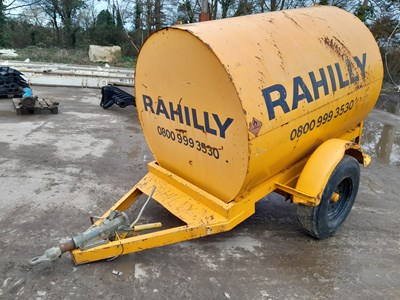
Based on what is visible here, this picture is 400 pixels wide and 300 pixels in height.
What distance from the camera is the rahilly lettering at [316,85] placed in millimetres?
3041

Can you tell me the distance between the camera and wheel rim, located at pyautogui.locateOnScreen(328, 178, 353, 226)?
4.01 m

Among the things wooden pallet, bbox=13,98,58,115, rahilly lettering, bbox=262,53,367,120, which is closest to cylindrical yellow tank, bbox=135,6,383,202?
rahilly lettering, bbox=262,53,367,120

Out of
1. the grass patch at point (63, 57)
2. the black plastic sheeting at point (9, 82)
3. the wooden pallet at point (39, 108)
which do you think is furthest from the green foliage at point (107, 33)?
the wooden pallet at point (39, 108)

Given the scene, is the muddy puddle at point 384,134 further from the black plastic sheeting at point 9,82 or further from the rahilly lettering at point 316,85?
the black plastic sheeting at point 9,82

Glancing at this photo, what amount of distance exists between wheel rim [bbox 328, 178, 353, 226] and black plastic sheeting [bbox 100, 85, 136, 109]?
236 inches

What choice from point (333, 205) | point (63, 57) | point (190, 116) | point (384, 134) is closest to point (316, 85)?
point (190, 116)

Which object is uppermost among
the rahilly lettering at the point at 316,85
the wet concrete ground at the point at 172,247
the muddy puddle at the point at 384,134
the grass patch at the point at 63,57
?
the rahilly lettering at the point at 316,85

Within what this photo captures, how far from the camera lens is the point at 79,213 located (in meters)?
4.27

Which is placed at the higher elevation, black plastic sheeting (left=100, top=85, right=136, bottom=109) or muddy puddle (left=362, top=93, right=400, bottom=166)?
black plastic sheeting (left=100, top=85, right=136, bottom=109)

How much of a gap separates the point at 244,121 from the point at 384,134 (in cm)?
687

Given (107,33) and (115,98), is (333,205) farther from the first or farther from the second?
(107,33)

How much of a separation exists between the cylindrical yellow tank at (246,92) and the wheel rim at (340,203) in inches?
22.4

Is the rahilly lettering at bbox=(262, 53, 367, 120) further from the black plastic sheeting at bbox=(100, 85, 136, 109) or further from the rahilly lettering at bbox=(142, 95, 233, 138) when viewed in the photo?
the black plastic sheeting at bbox=(100, 85, 136, 109)

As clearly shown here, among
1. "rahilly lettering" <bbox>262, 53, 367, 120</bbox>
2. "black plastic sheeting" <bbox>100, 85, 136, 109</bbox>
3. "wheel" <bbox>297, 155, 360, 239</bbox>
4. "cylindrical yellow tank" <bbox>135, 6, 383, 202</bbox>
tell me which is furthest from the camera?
"black plastic sheeting" <bbox>100, 85, 136, 109</bbox>
